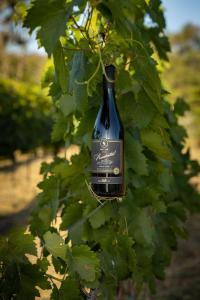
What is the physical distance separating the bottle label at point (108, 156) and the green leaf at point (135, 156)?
0.89ft

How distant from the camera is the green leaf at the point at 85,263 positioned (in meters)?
1.58

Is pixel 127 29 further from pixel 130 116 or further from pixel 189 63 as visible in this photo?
pixel 189 63

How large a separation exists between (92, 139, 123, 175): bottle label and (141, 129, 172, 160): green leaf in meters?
0.32

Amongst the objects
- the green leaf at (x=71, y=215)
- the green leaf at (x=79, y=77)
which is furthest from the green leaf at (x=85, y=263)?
the green leaf at (x=79, y=77)

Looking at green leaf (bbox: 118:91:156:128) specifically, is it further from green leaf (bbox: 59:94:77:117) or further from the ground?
the ground

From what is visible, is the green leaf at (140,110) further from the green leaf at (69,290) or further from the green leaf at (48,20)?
the green leaf at (69,290)

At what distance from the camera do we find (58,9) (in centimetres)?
139

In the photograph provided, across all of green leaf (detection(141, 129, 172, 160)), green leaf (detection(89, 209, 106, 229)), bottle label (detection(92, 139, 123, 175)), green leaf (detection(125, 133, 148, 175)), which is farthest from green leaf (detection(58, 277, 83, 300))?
green leaf (detection(141, 129, 172, 160))

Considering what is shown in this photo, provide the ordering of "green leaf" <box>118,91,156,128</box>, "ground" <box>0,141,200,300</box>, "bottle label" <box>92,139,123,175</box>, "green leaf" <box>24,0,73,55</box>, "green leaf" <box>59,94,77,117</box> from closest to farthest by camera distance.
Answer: "green leaf" <box>24,0,73,55</box> → "bottle label" <box>92,139,123,175</box> → "green leaf" <box>118,91,156,128</box> → "green leaf" <box>59,94,77,117</box> → "ground" <box>0,141,200,300</box>

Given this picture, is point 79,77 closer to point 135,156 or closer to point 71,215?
point 135,156

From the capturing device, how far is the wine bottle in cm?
157

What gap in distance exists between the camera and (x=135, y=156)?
187 centimetres

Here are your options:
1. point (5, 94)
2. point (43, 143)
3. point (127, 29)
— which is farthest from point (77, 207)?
point (43, 143)

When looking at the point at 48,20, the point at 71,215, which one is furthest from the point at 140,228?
the point at 48,20
